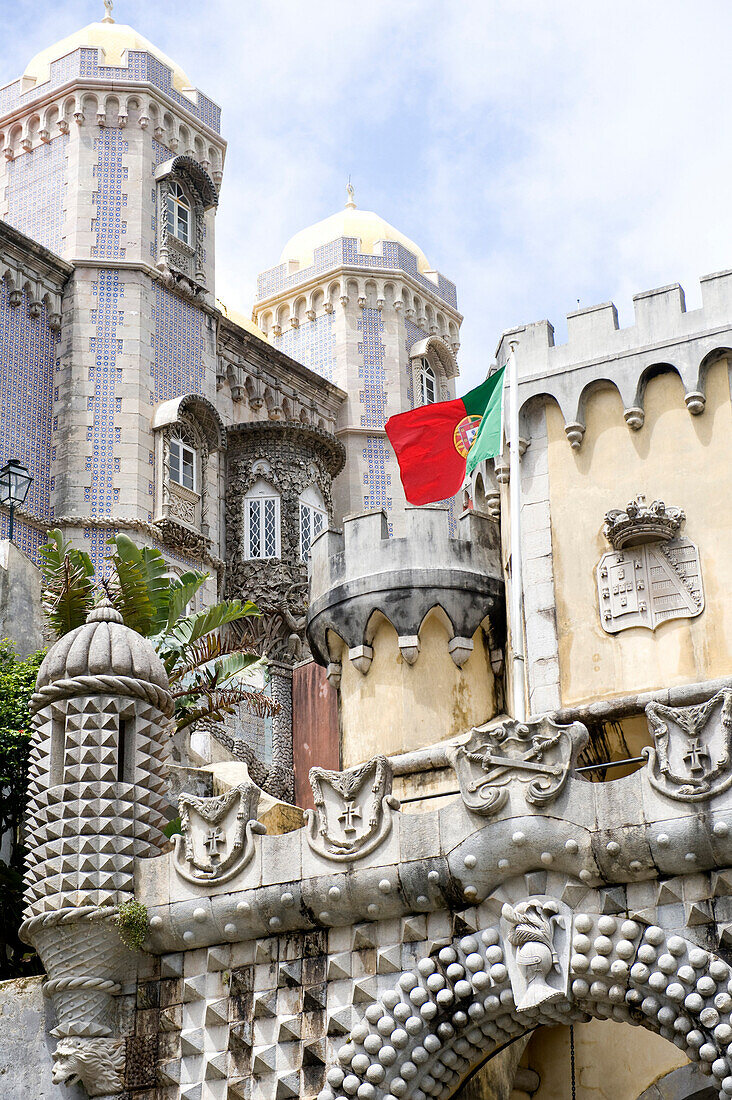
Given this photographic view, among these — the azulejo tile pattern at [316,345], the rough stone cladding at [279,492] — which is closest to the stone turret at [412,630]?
the rough stone cladding at [279,492]

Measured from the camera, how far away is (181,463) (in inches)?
1314

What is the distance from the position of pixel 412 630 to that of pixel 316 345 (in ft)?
67.9

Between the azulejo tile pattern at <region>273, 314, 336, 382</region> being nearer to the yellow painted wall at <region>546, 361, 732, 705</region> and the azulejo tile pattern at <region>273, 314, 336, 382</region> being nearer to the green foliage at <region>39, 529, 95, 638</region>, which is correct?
the green foliage at <region>39, 529, 95, 638</region>

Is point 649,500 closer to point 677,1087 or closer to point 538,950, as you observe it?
point 677,1087

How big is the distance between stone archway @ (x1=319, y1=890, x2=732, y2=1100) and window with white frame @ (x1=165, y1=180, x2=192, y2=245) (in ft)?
81.7

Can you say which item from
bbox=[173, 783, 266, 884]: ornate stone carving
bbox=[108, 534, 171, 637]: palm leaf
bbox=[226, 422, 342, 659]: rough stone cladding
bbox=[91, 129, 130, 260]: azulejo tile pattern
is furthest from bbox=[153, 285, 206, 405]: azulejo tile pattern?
bbox=[173, 783, 266, 884]: ornate stone carving

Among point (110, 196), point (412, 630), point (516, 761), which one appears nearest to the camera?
point (516, 761)

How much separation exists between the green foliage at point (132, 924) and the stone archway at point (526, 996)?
2176 millimetres

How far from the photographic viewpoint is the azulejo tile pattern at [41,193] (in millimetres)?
34250

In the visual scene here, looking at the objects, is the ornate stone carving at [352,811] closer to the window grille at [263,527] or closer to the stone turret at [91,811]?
the stone turret at [91,811]

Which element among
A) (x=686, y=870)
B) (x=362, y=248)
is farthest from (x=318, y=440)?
(x=686, y=870)

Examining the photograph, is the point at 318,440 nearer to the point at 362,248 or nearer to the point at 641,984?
the point at 362,248

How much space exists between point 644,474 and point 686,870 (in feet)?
28.4

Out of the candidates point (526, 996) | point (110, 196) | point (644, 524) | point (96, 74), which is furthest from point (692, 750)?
point (96, 74)
